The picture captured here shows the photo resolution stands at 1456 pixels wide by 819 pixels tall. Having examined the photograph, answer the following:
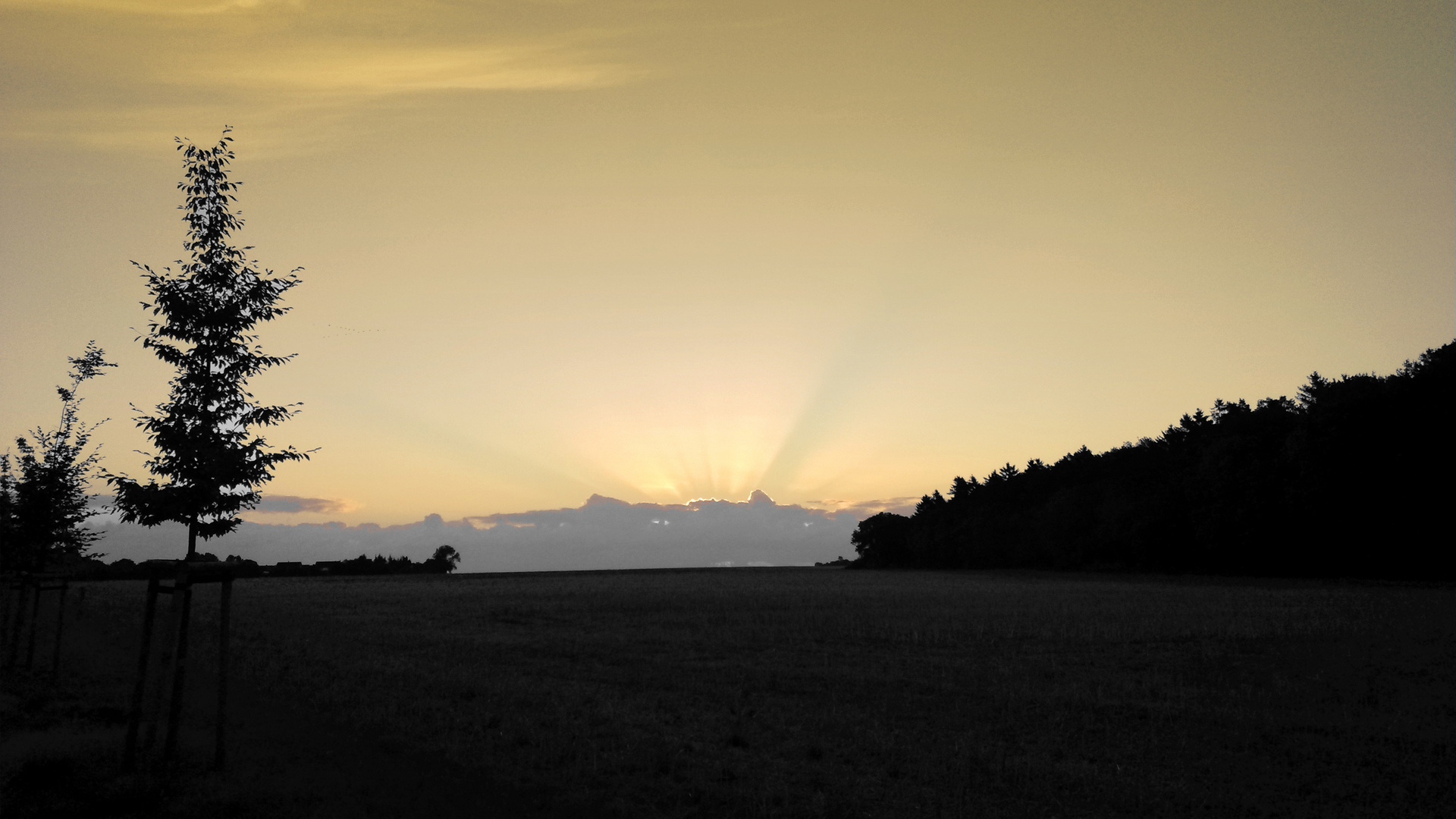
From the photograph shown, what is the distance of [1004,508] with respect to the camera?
157m

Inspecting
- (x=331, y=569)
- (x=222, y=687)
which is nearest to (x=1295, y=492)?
(x=222, y=687)

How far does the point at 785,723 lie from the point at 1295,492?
232ft

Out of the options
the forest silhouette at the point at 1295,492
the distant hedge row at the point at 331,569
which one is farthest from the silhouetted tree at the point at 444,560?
the forest silhouette at the point at 1295,492

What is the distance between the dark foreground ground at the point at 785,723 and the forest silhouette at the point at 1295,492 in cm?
3668

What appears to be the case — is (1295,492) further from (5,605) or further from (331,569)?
(331,569)

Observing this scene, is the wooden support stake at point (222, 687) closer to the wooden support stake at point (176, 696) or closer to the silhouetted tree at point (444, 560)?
the wooden support stake at point (176, 696)

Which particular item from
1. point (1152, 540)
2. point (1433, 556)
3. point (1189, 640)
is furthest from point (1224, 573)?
point (1189, 640)

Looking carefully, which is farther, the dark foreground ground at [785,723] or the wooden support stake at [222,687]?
the wooden support stake at [222,687]

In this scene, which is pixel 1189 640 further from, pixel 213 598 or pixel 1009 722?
pixel 213 598

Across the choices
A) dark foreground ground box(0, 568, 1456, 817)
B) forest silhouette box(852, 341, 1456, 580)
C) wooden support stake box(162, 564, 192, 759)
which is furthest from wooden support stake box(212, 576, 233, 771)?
forest silhouette box(852, 341, 1456, 580)

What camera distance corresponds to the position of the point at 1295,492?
234 feet

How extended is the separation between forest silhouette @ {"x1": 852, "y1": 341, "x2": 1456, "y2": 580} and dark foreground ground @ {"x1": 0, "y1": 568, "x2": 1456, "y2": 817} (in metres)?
36.7

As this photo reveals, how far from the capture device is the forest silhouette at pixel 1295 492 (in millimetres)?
64500

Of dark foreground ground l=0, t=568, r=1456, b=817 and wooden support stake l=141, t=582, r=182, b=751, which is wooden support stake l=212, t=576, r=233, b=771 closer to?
dark foreground ground l=0, t=568, r=1456, b=817
